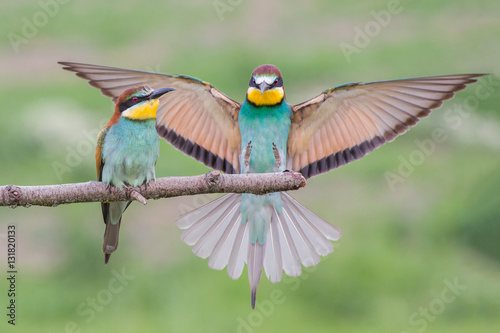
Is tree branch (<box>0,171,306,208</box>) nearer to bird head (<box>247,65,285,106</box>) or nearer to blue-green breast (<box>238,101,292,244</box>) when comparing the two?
bird head (<box>247,65,285,106</box>)

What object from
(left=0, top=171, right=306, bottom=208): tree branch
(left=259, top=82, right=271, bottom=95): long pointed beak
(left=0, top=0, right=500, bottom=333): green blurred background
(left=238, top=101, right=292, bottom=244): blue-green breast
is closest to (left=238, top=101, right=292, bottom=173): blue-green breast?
(left=238, top=101, right=292, bottom=244): blue-green breast

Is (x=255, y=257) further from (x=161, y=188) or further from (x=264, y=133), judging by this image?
(x=161, y=188)

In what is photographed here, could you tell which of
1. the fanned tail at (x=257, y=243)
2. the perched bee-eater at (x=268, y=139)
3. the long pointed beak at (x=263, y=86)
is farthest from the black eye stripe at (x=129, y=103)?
the fanned tail at (x=257, y=243)

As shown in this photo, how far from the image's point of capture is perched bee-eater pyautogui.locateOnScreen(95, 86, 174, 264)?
244 centimetres

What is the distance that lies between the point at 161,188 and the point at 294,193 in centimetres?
332

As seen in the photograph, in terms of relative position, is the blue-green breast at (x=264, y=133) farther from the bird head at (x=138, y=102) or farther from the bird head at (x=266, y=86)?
the bird head at (x=138, y=102)

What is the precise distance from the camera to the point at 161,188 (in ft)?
7.20

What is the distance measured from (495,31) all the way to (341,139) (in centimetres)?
558

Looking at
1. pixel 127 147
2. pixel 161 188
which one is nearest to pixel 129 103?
pixel 127 147

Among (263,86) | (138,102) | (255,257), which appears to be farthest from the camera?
(255,257)

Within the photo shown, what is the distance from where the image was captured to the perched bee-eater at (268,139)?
2.72 m

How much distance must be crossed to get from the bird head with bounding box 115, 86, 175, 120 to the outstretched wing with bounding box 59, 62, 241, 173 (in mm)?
224

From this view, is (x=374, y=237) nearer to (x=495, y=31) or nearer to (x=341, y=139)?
(x=341, y=139)

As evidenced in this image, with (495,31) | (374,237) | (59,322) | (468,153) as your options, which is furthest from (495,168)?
(59,322)
